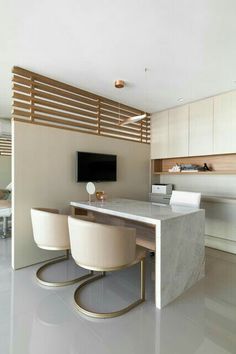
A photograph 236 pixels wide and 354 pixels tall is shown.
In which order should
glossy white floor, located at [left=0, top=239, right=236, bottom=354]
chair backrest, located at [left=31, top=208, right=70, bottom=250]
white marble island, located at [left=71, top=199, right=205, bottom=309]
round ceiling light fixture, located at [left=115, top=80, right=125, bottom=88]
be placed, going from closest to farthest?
glossy white floor, located at [left=0, top=239, right=236, bottom=354], white marble island, located at [left=71, top=199, right=205, bottom=309], chair backrest, located at [left=31, top=208, right=70, bottom=250], round ceiling light fixture, located at [left=115, top=80, right=125, bottom=88]

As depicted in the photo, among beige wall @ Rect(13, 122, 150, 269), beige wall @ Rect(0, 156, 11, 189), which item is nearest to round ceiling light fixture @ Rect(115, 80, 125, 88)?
beige wall @ Rect(13, 122, 150, 269)

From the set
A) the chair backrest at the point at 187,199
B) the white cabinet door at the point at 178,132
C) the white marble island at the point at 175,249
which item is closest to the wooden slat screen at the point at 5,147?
the white cabinet door at the point at 178,132

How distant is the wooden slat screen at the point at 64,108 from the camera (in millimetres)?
3025

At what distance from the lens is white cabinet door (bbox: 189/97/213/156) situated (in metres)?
3.92

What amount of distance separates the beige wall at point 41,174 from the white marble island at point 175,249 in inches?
40.9

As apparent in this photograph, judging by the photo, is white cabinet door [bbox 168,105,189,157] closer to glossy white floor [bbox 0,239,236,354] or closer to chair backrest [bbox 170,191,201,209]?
chair backrest [bbox 170,191,201,209]

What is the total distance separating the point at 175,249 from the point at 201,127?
2644 millimetres

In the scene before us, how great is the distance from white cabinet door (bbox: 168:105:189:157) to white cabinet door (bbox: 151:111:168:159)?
0.13 metres

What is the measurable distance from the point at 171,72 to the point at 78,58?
129cm

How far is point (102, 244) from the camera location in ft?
6.23

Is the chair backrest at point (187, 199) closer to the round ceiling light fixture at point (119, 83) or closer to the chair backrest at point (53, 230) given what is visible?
the chair backrest at point (53, 230)

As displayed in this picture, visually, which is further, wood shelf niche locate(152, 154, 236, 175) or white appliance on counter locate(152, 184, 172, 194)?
white appliance on counter locate(152, 184, 172, 194)

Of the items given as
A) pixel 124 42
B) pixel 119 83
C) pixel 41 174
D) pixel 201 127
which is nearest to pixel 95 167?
pixel 41 174

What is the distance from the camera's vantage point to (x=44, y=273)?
282 centimetres
